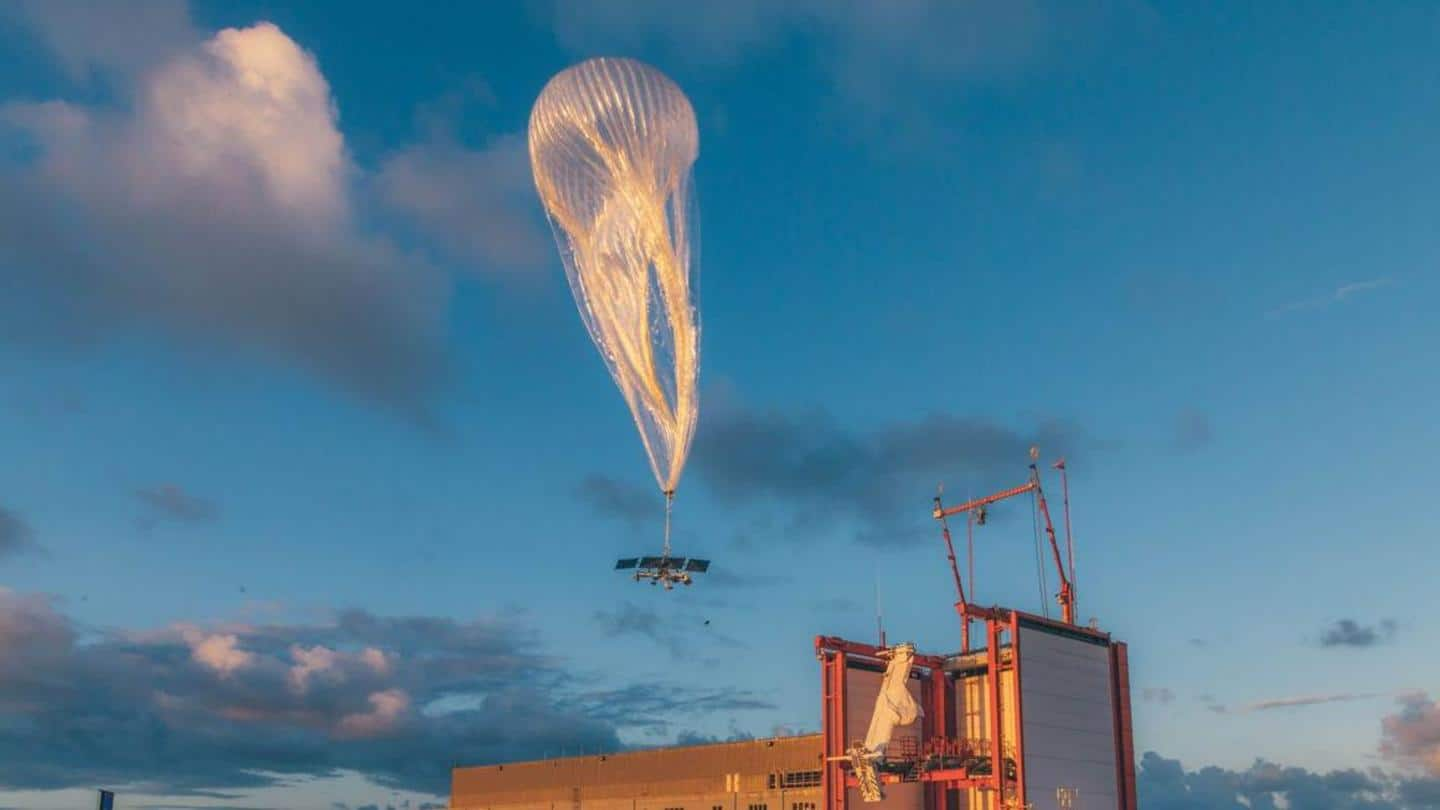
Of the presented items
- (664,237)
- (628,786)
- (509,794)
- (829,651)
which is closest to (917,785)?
(829,651)

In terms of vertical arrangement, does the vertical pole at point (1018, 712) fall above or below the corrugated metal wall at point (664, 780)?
above

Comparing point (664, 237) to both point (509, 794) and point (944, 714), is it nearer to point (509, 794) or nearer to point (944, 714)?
point (944, 714)

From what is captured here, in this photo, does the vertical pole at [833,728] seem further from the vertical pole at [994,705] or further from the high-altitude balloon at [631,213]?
the high-altitude balloon at [631,213]

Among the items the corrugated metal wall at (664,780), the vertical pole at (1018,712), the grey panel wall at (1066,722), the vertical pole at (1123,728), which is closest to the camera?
the vertical pole at (1018,712)

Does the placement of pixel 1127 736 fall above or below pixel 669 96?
below

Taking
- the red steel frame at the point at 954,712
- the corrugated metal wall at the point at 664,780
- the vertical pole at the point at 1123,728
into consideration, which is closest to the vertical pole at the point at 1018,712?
the red steel frame at the point at 954,712
